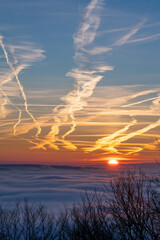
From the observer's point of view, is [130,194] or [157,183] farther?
[157,183]

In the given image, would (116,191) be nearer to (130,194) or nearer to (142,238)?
(130,194)

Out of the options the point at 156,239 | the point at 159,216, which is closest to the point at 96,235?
the point at 159,216

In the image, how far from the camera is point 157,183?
2952 centimetres

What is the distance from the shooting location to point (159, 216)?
27234 mm

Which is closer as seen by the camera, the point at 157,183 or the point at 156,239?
the point at 156,239

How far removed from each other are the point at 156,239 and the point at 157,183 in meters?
7.81

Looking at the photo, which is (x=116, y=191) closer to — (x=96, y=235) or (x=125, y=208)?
(x=125, y=208)

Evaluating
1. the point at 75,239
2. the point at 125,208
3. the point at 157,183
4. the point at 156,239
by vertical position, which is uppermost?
the point at 157,183

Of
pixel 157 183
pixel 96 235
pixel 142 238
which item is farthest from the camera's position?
pixel 96 235

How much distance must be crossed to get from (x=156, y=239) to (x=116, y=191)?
8291 mm

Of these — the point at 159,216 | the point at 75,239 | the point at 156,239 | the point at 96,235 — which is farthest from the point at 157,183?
the point at 75,239

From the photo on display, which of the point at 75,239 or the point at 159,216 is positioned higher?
the point at 159,216

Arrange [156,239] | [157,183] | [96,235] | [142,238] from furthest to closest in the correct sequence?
[96,235]
[157,183]
[142,238]
[156,239]

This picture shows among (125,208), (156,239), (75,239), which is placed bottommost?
(75,239)
